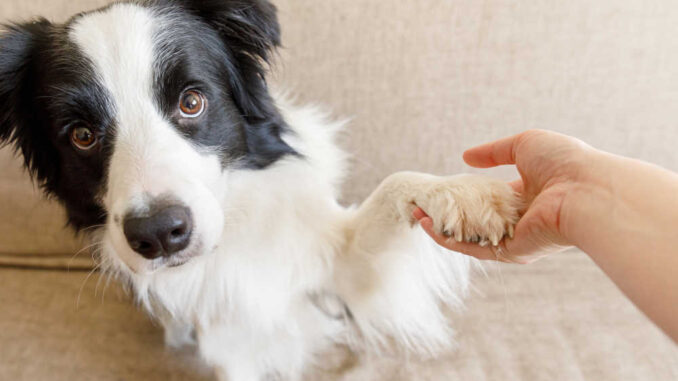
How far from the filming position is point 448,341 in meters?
1.78

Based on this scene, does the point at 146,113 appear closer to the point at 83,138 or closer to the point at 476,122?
the point at 83,138

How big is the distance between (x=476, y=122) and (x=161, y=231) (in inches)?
55.3

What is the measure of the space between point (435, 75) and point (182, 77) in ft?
3.44

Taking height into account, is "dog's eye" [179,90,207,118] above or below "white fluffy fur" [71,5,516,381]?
above

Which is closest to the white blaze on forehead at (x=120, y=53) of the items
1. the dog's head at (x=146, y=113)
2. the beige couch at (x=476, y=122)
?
the dog's head at (x=146, y=113)

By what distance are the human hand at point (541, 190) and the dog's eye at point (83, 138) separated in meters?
0.97

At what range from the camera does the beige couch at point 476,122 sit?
5.65 feet

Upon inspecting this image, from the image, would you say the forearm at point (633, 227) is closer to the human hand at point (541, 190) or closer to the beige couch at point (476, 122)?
the human hand at point (541, 190)

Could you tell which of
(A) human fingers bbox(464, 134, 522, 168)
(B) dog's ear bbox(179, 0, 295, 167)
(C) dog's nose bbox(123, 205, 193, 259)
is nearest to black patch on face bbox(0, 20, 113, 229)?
(C) dog's nose bbox(123, 205, 193, 259)

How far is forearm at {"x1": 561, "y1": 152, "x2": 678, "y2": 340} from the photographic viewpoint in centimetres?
79

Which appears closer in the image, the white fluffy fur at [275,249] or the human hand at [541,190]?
the human hand at [541,190]

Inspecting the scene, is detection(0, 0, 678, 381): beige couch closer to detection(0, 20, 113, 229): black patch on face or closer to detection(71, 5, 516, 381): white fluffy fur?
detection(71, 5, 516, 381): white fluffy fur

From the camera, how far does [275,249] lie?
1602mm

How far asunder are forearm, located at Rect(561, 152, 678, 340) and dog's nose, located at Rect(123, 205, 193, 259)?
879 millimetres
